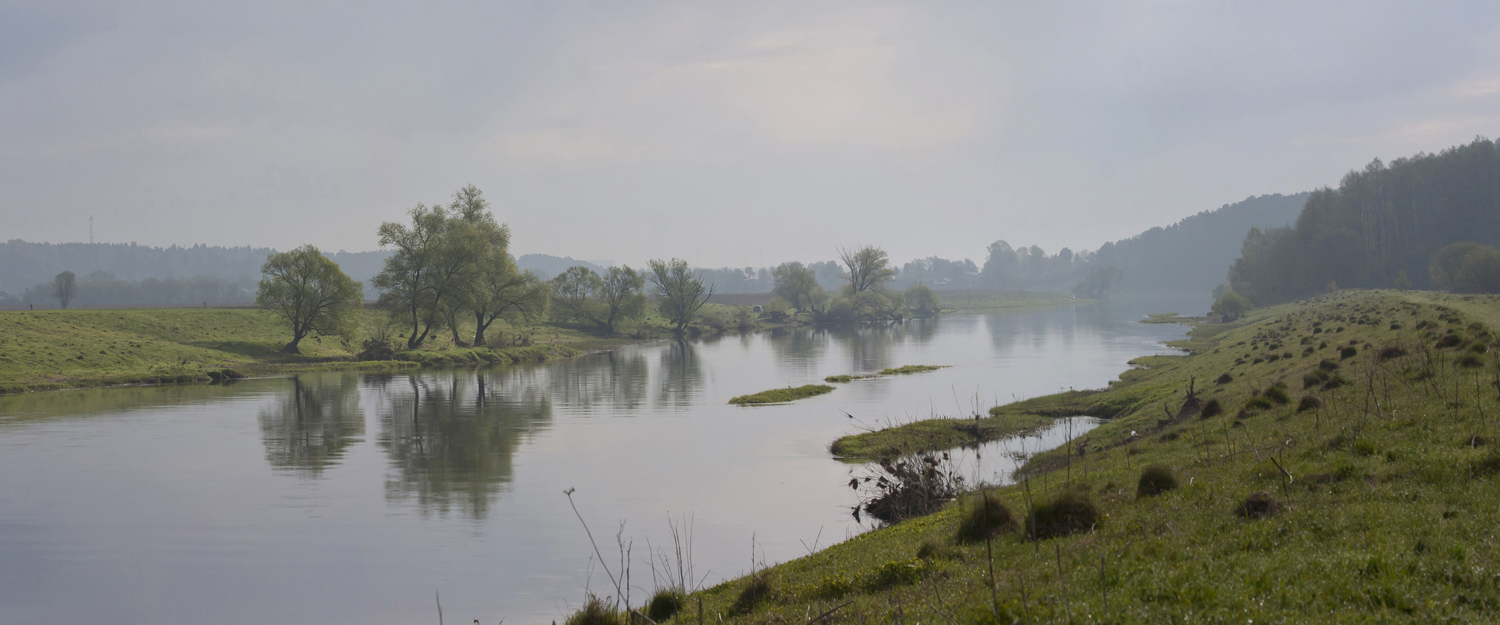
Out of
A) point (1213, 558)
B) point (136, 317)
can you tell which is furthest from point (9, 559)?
point (136, 317)

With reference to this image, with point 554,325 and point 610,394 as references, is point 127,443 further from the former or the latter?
point 554,325

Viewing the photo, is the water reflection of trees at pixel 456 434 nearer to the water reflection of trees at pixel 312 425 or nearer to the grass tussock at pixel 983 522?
the water reflection of trees at pixel 312 425

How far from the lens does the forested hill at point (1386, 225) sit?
401 ft

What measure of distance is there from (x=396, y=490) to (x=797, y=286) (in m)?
137

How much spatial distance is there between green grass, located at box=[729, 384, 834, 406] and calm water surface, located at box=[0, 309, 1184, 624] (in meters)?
1.66

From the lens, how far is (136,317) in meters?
75.8

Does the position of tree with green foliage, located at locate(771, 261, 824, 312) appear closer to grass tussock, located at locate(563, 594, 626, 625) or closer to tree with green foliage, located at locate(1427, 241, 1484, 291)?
tree with green foliage, located at locate(1427, 241, 1484, 291)

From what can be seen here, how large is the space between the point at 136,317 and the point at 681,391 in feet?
191

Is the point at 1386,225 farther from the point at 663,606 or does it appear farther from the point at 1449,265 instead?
the point at 663,606

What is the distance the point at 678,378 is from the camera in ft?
214

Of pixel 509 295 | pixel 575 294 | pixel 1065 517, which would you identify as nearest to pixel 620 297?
pixel 575 294

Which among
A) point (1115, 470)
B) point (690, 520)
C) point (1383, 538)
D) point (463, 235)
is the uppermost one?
point (463, 235)

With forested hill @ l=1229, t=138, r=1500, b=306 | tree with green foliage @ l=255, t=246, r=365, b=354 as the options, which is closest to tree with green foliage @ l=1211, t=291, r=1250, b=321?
forested hill @ l=1229, t=138, r=1500, b=306

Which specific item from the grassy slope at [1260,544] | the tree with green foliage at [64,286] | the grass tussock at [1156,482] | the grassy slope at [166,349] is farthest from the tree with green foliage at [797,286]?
the grass tussock at [1156,482]
